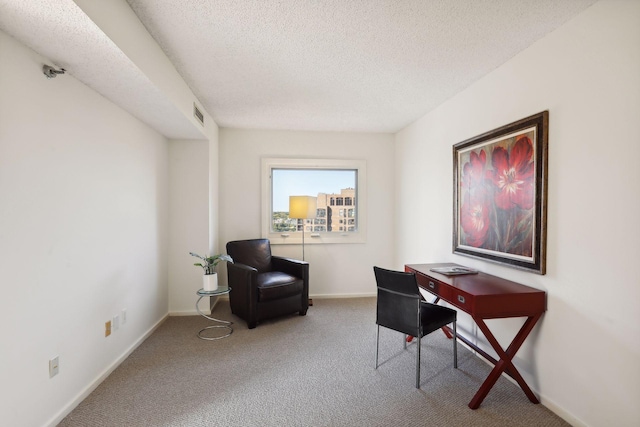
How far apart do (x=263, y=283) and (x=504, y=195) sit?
2541 millimetres

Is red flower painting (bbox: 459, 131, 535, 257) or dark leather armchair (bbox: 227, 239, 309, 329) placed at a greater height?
red flower painting (bbox: 459, 131, 535, 257)

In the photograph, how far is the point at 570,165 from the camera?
1926 millimetres

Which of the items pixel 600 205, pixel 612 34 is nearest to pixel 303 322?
pixel 600 205

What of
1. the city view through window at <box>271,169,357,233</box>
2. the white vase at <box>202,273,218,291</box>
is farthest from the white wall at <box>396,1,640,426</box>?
the white vase at <box>202,273,218,291</box>

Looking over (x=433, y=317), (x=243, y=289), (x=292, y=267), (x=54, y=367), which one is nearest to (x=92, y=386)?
(x=54, y=367)

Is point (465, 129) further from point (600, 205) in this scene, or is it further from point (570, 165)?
point (600, 205)

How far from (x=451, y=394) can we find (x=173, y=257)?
3.28 m

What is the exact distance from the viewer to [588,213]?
1.81 m

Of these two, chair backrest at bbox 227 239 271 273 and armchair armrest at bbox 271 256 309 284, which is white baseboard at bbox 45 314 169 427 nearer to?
chair backrest at bbox 227 239 271 273

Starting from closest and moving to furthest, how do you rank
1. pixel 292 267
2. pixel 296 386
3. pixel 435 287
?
pixel 296 386 < pixel 435 287 < pixel 292 267

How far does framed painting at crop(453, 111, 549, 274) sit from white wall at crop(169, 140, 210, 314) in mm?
2907

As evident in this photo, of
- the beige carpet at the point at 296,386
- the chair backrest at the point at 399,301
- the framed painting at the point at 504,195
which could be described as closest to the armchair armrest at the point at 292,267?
the beige carpet at the point at 296,386

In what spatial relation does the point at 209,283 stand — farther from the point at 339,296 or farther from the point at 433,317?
the point at 433,317

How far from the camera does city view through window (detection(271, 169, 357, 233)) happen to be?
461cm
